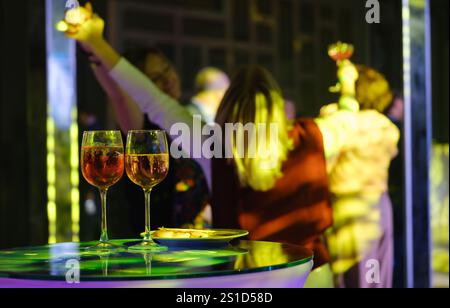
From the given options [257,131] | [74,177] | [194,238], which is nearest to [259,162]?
[257,131]

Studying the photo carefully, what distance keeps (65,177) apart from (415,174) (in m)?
1.60

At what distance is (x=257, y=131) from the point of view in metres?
3.14

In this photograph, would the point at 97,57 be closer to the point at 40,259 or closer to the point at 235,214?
the point at 235,214

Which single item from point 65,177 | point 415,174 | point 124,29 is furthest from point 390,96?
point 65,177

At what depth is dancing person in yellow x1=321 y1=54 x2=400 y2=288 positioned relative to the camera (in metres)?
3.19

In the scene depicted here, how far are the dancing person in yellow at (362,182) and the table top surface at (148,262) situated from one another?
5.80ft

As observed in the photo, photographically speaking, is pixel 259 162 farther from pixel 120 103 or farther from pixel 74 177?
pixel 74 177

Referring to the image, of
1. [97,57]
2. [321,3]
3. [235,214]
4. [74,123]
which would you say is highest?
[321,3]

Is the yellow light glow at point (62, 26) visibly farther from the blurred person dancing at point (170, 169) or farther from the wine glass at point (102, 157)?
the wine glass at point (102, 157)

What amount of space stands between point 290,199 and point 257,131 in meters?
0.34

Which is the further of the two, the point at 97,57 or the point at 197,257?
the point at 97,57

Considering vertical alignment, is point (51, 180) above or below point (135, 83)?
below

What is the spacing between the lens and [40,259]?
4.22 ft

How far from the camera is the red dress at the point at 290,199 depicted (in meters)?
3.16
